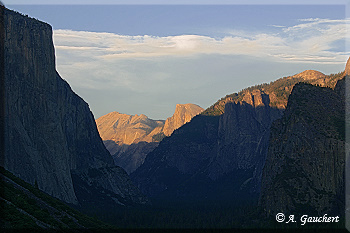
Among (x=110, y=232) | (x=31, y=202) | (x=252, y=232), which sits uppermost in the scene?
(x=31, y=202)

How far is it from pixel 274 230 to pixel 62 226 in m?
124

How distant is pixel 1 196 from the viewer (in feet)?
277

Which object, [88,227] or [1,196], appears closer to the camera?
[1,196]

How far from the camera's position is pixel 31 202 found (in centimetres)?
9400

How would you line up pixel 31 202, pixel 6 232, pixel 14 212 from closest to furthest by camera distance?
pixel 6 232 < pixel 14 212 < pixel 31 202

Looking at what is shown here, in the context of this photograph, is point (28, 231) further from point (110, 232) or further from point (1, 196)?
point (110, 232)

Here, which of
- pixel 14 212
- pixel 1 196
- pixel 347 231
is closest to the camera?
pixel 14 212

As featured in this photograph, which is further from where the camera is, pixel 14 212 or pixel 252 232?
pixel 252 232

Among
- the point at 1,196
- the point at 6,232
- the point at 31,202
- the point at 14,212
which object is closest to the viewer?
the point at 6,232

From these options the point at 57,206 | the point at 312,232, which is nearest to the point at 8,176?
the point at 57,206

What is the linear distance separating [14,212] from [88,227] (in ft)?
72.8

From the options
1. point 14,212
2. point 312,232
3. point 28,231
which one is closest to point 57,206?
point 14,212

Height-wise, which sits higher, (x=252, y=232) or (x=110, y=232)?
(x=110, y=232)

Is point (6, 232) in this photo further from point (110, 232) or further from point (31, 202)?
point (110, 232)
